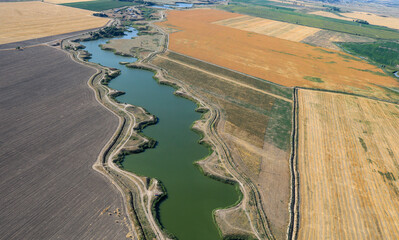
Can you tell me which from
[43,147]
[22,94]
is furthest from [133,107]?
[22,94]

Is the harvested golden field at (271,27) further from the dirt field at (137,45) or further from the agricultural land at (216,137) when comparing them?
the dirt field at (137,45)

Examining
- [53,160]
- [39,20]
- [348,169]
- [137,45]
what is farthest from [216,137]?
[39,20]

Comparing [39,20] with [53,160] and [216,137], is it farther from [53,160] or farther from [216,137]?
[216,137]

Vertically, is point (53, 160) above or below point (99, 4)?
below

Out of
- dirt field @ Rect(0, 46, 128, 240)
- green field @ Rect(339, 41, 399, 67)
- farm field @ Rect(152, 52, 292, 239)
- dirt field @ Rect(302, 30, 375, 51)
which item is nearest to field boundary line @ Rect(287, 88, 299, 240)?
farm field @ Rect(152, 52, 292, 239)

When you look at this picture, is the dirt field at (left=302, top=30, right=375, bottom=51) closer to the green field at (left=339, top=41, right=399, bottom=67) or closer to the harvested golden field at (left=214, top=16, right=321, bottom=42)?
the harvested golden field at (left=214, top=16, right=321, bottom=42)

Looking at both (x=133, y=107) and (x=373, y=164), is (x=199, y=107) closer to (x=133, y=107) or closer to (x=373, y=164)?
(x=133, y=107)
